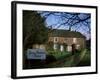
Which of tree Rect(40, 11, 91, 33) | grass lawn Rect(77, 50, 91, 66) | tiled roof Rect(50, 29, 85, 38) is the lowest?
grass lawn Rect(77, 50, 91, 66)

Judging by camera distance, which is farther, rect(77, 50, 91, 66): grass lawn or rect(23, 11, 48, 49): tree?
rect(77, 50, 91, 66): grass lawn

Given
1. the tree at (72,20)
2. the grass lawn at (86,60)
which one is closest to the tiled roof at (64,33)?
the tree at (72,20)

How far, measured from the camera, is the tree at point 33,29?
1.80m

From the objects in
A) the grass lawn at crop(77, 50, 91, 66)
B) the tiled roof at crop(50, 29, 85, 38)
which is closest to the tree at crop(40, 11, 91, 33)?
the tiled roof at crop(50, 29, 85, 38)

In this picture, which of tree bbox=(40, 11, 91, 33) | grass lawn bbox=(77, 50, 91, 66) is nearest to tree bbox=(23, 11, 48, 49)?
tree bbox=(40, 11, 91, 33)

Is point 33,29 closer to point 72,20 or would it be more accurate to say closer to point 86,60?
point 72,20

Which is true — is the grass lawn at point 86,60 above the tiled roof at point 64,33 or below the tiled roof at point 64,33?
below

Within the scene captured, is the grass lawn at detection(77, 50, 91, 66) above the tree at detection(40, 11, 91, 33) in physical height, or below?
below

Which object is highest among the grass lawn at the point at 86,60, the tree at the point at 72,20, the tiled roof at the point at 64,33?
the tree at the point at 72,20

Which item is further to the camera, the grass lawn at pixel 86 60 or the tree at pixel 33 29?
the grass lawn at pixel 86 60

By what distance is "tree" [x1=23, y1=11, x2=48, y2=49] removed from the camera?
1798mm

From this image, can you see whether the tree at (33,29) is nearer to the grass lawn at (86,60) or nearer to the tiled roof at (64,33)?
the tiled roof at (64,33)

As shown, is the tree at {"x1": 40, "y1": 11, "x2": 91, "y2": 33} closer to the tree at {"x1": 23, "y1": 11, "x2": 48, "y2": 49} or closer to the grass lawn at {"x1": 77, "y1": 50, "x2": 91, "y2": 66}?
the tree at {"x1": 23, "y1": 11, "x2": 48, "y2": 49}

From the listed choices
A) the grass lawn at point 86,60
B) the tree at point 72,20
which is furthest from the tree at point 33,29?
the grass lawn at point 86,60
